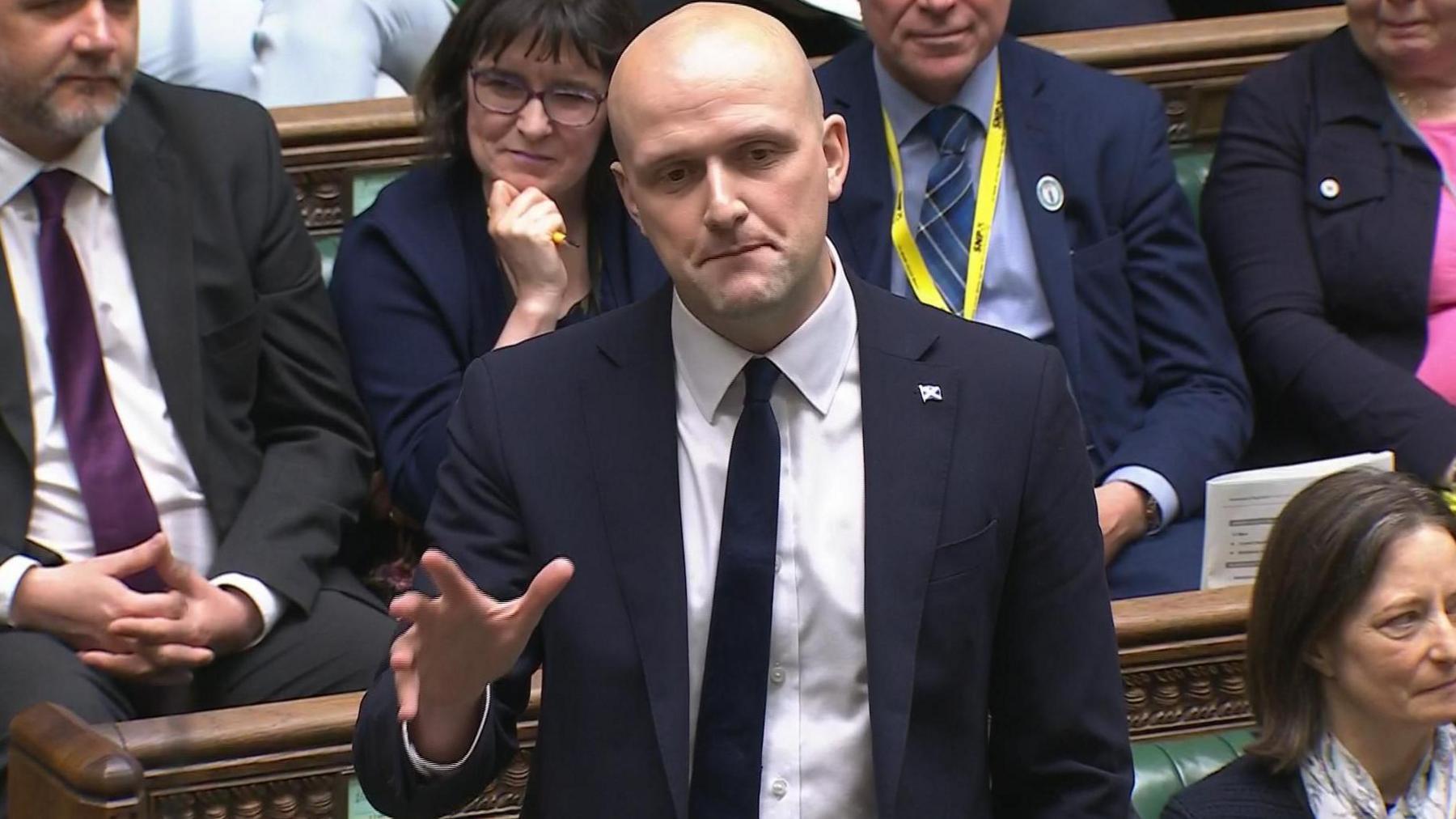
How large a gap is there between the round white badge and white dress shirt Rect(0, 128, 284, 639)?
87cm

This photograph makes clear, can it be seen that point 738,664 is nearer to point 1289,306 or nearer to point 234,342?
point 234,342

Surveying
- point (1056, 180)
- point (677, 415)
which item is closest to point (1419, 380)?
point (1056, 180)

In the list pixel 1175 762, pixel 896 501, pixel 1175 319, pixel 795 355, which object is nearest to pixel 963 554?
pixel 896 501

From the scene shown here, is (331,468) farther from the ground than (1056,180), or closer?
closer

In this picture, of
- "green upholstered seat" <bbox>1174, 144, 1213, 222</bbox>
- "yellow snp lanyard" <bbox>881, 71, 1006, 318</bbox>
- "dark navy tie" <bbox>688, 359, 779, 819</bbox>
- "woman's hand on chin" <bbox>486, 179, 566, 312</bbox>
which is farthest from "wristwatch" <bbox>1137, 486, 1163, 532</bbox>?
"dark navy tie" <bbox>688, 359, 779, 819</bbox>

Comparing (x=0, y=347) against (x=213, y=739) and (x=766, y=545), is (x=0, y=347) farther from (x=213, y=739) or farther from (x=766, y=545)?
(x=766, y=545)

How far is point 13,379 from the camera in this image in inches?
74.1

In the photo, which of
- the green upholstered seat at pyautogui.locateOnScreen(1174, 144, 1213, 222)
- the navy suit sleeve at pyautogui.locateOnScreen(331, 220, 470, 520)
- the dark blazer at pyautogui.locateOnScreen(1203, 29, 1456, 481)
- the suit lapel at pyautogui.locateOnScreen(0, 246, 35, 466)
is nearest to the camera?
the suit lapel at pyautogui.locateOnScreen(0, 246, 35, 466)

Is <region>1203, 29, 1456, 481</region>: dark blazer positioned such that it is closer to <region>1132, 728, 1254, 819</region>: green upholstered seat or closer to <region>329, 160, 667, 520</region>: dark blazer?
<region>1132, 728, 1254, 819</region>: green upholstered seat

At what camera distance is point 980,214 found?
2252mm

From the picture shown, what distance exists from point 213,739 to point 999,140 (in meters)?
1.06

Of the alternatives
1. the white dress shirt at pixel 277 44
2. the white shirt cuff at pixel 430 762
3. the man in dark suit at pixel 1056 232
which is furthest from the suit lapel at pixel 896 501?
the white dress shirt at pixel 277 44

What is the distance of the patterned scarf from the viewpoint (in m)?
1.75

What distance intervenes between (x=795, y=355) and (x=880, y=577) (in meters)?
0.14
